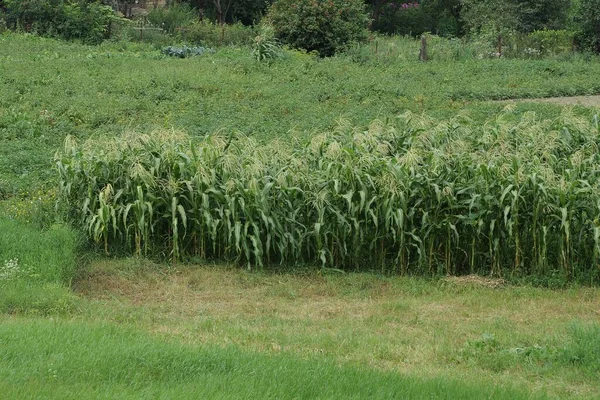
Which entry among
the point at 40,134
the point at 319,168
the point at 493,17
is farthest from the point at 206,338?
the point at 493,17

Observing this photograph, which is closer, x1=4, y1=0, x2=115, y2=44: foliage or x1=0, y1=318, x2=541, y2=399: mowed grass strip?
x1=0, y1=318, x2=541, y2=399: mowed grass strip

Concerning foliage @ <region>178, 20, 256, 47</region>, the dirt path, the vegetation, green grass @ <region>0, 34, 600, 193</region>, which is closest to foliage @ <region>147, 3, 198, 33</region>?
foliage @ <region>178, 20, 256, 47</region>

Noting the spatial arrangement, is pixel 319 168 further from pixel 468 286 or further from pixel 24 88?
pixel 24 88

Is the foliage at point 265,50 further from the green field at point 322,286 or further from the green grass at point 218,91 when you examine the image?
the green field at point 322,286

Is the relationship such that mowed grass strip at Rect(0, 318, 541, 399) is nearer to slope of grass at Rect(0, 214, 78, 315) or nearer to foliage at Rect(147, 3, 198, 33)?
slope of grass at Rect(0, 214, 78, 315)

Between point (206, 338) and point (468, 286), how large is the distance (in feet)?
9.44

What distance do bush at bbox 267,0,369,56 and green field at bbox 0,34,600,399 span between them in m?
12.4

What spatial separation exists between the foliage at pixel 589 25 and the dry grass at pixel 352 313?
24.0m

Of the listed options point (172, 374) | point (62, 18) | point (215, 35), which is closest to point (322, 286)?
point (172, 374)

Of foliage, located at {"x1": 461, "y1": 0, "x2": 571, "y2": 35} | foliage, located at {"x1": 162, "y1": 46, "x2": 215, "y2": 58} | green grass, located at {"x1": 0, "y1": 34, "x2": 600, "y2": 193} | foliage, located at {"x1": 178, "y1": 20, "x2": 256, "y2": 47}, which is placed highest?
foliage, located at {"x1": 461, "y1": 0, "x2": 571, "y2": 35}

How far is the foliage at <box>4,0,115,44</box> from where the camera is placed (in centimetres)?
2869

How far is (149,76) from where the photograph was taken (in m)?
19.4

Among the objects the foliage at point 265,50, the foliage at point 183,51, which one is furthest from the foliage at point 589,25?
the foliage at point 183,51

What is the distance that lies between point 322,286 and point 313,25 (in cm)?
1848
